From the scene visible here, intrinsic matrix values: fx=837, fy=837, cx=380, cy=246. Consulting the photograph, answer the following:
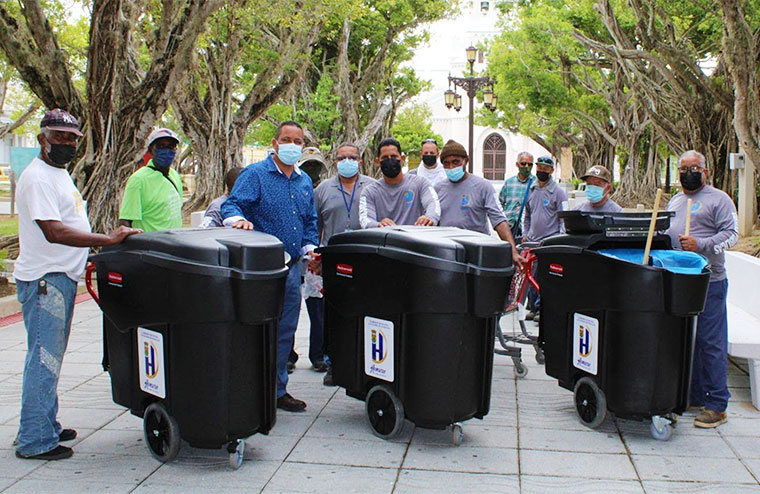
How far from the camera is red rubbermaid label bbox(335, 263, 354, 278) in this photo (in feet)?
16.7

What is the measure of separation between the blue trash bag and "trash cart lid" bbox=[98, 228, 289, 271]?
204 cm

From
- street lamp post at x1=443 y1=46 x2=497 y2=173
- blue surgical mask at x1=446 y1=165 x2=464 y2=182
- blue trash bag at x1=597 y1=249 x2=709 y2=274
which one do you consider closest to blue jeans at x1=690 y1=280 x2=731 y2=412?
blue trash bag at x1=597 y1=249 x2=709 y2=274

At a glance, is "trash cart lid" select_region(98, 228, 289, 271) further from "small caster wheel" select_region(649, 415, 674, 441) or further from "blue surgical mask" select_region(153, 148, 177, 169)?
"small caster wheel" select_region(649, 415, 674, 441)

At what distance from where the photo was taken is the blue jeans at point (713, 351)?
5.38 metres

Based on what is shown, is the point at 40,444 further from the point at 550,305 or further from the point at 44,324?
the point at 550,305

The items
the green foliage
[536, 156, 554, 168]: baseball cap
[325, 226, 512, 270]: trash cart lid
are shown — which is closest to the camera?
[325, 226, 512, 270]: trash cart lid

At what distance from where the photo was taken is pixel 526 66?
34219mm

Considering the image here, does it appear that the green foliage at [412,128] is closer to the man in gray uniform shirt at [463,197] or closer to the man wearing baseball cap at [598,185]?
the man wearing baseball cap at [598,185]

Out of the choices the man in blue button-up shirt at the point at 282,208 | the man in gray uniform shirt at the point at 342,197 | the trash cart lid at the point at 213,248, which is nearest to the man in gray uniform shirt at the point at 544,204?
the man in gray uniform shirt at the point at 342,197

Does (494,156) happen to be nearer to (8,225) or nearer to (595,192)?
(8,225)

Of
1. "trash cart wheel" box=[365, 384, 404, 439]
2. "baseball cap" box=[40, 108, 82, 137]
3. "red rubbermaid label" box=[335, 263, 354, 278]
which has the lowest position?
"trash cart wheel" box=[365, 384, 404, 439]

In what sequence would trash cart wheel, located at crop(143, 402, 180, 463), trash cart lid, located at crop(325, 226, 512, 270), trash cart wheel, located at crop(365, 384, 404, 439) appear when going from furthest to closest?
trash cart wheel, located at crop(365, 384, 404, 439), trash cart lid, located at crop(325, 226, 512, 270), trash cart wheel, located at crop(143, 402, 180, 463)

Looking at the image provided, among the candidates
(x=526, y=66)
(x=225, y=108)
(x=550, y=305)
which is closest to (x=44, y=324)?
(x=550, y=305)

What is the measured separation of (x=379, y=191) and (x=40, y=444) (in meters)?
2.95
